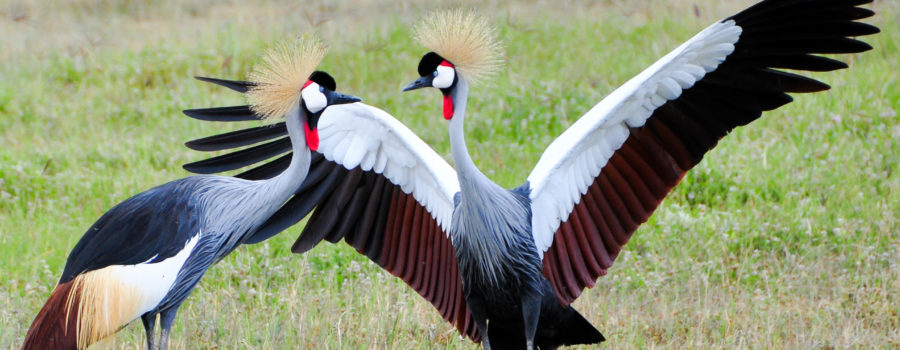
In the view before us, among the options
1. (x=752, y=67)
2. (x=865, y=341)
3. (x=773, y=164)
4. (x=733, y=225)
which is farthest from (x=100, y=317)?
(x=773, y=164)

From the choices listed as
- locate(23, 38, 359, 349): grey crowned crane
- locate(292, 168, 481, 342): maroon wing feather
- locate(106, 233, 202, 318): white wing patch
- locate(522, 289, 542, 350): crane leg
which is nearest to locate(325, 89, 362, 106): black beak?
locate(23, 38, 359, 349): grey crowned crane

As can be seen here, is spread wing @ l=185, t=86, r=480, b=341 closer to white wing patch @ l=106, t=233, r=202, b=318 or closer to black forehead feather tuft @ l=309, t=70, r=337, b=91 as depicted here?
black forehead feather tuft @ l=309, t=70, r=337, b=91

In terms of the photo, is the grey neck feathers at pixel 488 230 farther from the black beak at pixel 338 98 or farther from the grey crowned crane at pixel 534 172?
the black beak at pixel 338 98

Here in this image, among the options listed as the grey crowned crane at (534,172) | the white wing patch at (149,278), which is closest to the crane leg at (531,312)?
the grey crowned crane at (534,172)

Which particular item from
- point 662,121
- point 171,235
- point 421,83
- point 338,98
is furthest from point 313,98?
point 662,121

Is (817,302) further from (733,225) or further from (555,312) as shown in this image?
(555,312)

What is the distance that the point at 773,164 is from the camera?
5879mm

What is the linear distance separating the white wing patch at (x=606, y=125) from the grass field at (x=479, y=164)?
589mm

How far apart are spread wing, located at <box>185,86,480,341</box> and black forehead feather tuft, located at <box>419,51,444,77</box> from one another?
1.49 ft

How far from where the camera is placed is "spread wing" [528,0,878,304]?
12.2 ft

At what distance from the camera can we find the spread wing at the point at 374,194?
4.22 metres

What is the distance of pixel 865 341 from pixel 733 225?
1194 mm

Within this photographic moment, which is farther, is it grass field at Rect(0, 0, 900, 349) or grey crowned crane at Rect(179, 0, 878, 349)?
grass field at Rect(0, 0, 900, 349)

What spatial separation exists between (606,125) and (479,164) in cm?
228
